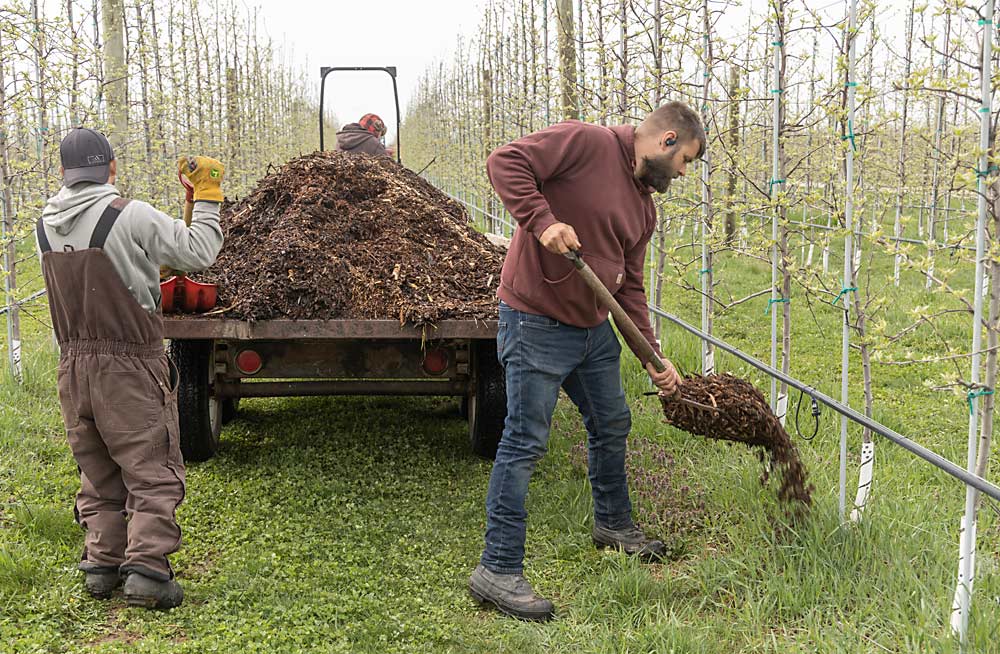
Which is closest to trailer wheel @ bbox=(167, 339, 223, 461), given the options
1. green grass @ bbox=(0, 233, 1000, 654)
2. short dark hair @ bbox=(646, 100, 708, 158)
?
green grass @ bbox=(0, 233, 1000, 654)

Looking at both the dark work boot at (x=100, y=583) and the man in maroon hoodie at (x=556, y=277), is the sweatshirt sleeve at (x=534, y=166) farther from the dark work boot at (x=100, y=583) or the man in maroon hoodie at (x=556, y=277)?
the dark work boot at (x=100, y=583)

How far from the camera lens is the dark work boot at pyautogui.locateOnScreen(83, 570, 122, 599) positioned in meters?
3.11

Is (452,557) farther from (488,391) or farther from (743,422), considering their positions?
(743,422)

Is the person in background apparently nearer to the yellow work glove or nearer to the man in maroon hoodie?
the yellow work glove

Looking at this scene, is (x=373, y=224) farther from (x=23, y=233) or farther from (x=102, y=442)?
(x=23, y=233)

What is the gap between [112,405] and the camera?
9.95ft

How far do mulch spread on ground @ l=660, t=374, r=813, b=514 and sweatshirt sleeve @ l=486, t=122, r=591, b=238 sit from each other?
930 mm

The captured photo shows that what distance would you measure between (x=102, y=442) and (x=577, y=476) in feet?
7.34

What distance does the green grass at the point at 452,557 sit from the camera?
9.41 ft

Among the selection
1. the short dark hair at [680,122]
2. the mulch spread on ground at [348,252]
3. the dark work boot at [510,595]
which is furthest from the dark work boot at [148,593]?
the short dark hair at [680,122]

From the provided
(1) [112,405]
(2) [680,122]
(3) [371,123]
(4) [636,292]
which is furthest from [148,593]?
(3) [371,123]

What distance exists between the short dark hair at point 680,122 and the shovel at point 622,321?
0.57 meters

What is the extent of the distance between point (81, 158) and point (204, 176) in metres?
0.41

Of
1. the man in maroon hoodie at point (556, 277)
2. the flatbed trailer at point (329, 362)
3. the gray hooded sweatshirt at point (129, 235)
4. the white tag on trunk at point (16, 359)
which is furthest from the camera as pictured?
the white tag on trunk at point (16, 359)
